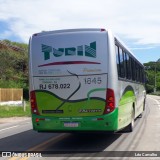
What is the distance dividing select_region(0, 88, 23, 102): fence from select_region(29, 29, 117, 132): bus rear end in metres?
31.0

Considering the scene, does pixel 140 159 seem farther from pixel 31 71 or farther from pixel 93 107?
pixel 31 71

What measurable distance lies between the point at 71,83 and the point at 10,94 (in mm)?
33894

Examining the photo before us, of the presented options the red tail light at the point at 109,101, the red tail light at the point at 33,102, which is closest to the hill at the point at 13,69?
the red tail light at the point at 33,102

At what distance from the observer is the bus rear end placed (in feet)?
34.8

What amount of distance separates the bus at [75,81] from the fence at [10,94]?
102 feet

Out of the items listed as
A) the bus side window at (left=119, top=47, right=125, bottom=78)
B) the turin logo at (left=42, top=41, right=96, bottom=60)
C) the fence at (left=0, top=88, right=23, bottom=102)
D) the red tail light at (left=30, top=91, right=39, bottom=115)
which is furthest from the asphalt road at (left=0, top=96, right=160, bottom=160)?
the fence at (left=0, top=88, right=23, bottom=102)

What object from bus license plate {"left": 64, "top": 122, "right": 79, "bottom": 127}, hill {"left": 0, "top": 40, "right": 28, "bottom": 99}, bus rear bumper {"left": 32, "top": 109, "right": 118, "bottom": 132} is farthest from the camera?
hill {"left": 0, "top": 40, "right": 28, "bottom": 99}

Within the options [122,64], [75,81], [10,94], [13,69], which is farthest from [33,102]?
[13,69]

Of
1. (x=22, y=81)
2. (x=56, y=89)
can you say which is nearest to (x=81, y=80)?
(x=56, y=89)

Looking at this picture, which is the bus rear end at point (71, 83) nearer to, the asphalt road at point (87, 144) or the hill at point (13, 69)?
the asphalt road at point (87, 144)

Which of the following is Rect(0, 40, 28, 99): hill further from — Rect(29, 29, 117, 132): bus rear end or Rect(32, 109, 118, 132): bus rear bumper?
Rect(32, 109, 118, 132): bus rear bumper

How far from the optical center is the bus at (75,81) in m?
10.6

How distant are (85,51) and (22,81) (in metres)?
45.8

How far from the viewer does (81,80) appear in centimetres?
1079
